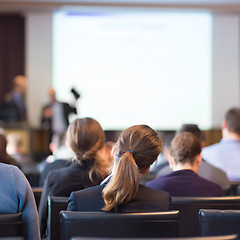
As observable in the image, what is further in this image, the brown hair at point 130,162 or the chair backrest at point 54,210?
the chair backrest at point 54,210

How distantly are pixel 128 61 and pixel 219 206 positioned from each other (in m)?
7.37

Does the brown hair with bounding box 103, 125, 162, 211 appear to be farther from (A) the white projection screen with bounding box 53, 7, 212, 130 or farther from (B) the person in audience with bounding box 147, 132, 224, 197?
(A) the white projection screen with bounding box 53, 7, 212, 130

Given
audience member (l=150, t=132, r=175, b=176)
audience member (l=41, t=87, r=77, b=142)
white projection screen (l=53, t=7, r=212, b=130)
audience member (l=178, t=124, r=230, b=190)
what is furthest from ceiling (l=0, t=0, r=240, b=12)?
audience member (l=178, t=124, r=230, b=190)

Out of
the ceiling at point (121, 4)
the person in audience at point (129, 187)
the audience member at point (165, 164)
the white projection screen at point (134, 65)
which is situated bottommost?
the audience member at point (165, 164)

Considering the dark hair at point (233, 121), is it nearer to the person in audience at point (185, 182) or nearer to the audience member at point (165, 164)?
the audience member at point (165, 164)

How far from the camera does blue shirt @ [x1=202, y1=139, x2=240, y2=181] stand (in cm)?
341

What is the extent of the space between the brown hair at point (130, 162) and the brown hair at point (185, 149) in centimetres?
74

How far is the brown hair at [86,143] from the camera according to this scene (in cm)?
254

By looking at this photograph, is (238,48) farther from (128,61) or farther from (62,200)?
(62,200)

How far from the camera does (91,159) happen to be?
2549mm

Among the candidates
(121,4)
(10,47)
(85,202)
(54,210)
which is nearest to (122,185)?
(85,202)

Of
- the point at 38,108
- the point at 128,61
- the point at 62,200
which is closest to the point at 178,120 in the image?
the point at 128,61

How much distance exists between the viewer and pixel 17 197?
5.73 feet

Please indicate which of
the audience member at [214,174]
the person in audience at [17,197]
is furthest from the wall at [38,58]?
the person in audience at [17,197]
